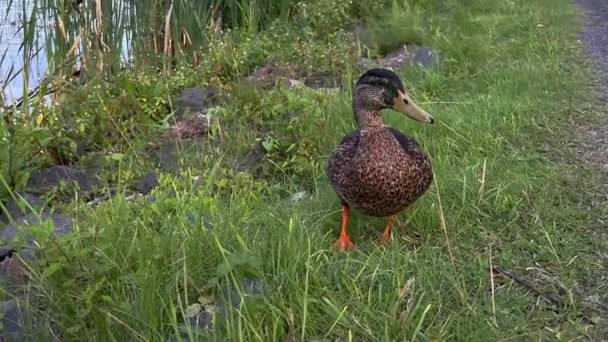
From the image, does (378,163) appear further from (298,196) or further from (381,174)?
(298,196)

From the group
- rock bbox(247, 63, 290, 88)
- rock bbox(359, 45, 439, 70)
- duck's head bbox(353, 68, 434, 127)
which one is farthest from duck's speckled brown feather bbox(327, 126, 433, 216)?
rock bbox(359, 45, 439, 70)

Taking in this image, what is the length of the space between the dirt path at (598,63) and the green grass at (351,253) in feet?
0.37

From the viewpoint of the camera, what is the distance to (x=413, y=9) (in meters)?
6.76

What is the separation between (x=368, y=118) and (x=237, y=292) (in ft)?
3.37

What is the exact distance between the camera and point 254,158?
4.00 m

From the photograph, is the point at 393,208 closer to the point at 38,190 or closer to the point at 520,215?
the point at 520,215

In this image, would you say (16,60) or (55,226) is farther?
(16,60)

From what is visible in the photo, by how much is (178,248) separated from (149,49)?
3576 mm

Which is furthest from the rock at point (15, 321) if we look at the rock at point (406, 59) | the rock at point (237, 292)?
the rock at point (406, 59)

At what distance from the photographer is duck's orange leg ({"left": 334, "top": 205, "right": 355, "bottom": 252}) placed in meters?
2.71

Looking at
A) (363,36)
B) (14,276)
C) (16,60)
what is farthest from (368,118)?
(16,60)

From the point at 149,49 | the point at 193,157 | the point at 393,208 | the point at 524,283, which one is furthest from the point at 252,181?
the point at 149,49

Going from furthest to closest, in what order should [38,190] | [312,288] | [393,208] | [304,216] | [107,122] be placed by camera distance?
[107,122] < [38,190] < [304,216] < [393,208] < [312,288]

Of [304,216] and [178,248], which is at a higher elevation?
[178,248]
